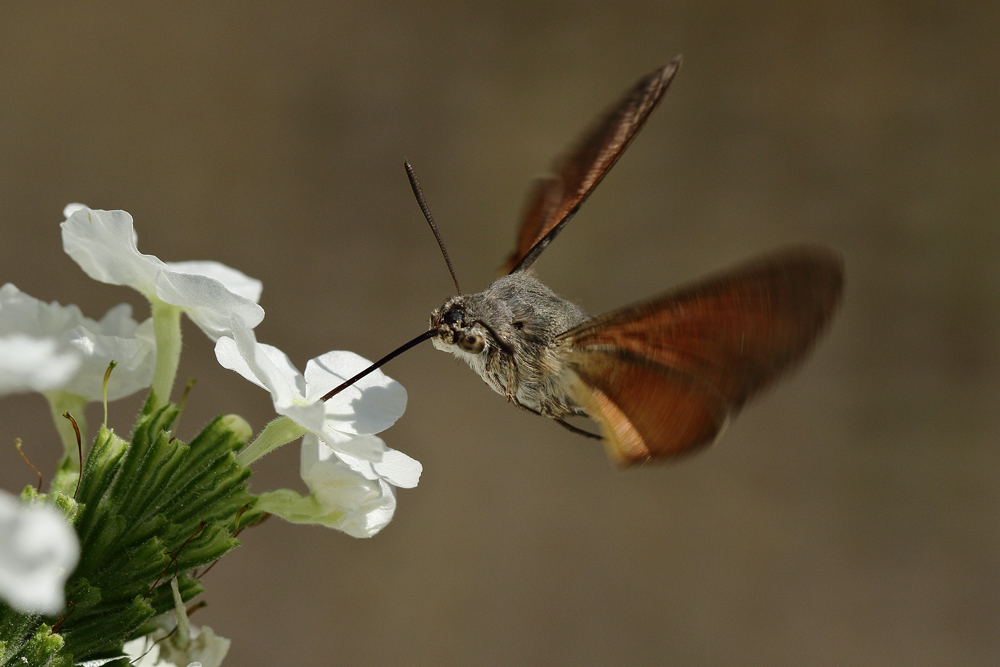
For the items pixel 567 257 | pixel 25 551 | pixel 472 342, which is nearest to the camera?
pixel 25 551

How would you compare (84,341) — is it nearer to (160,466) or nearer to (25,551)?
(160,466)

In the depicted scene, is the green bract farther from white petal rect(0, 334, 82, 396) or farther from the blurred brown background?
the blurred brown background

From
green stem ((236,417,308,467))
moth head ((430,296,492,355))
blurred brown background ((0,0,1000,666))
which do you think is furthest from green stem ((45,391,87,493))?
blurred brown background ((0,0,1000,666))

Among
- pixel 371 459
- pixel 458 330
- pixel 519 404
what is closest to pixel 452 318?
pixel 458 330

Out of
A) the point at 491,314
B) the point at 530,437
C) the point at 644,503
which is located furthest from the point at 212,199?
the point at 491,314

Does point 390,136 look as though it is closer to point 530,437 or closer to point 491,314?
point 530,437
